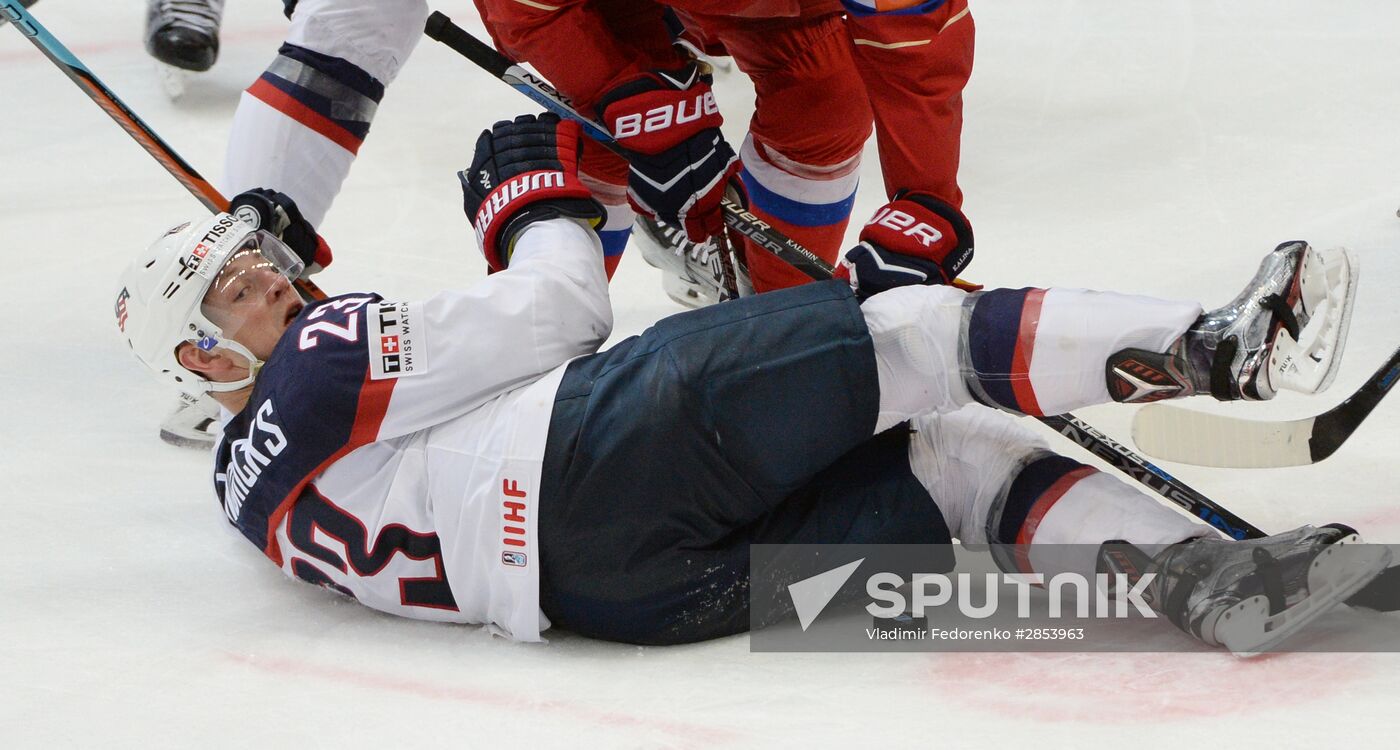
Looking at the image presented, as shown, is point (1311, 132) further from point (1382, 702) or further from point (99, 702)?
point (99, 702)

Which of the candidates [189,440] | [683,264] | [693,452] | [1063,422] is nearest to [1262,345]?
[1063,422]

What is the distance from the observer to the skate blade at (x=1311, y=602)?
142 cm

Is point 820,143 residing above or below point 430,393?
above

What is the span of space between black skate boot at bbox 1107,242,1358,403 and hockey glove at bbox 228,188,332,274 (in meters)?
1.24

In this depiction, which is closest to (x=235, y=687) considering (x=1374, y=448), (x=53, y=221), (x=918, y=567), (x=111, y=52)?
(x=918, y=567)

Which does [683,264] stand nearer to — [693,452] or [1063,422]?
[1063,422]

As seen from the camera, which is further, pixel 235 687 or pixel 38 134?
pixel 38 134

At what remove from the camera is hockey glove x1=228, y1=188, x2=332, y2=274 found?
2074mm

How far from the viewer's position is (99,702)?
1540 mm

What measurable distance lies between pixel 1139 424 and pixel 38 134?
10.8 feet

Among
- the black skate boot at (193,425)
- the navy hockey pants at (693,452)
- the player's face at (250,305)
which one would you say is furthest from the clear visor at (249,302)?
the black skate boot at (193,425)

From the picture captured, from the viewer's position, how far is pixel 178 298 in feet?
5.63

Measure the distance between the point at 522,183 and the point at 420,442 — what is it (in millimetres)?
414

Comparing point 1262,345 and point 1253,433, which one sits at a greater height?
point 1262,345
